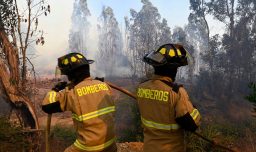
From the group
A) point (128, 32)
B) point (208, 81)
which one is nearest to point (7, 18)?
point (208, 81)

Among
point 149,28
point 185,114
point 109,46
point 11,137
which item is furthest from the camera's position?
point 109,46

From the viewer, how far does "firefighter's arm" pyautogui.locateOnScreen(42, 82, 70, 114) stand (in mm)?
3768

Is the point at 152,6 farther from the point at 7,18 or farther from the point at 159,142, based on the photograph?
the point at 159,142

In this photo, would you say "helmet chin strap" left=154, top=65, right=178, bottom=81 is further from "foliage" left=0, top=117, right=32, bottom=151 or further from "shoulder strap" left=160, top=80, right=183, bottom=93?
"foliage" left=0, top=117, right=32, bottom=151

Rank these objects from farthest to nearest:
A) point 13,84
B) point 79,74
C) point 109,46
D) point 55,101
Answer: point 109,46, point 13,84, point 79,74, point 55,101

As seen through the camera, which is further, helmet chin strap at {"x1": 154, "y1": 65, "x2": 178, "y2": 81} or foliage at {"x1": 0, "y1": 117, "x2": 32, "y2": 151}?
foliage at {"x1": 0, "y1": 117, "x2": 32, "y2": 151}

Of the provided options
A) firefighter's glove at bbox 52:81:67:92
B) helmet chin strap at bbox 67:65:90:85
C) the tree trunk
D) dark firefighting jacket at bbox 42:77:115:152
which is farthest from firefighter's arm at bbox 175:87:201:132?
the tree trunk

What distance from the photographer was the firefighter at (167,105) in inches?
130

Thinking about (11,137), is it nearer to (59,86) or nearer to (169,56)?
(59,86)

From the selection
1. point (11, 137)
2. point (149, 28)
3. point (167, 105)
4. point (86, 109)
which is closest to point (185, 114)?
Result: point (167, 105)

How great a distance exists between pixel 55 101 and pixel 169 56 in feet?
4.28

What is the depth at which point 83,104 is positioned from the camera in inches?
149

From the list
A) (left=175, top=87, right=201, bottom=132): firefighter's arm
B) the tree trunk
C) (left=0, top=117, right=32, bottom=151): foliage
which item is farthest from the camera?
the tree trunk

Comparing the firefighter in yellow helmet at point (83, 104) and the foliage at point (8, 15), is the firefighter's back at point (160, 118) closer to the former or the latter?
the firefighter in yellow helmet at point (83, 104)
